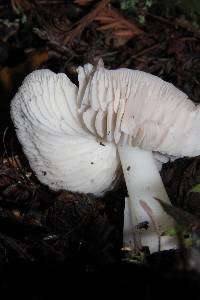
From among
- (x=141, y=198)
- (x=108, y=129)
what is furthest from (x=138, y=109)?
(x=141, y=198)

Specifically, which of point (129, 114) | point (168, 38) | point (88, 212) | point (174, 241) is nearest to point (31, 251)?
point (88, 212)

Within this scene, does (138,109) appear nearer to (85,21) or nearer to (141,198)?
(141,198)

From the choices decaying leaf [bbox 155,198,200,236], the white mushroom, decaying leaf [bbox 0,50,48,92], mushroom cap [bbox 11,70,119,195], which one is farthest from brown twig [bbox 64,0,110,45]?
decaying leaf [bbox 155,198,200,236]

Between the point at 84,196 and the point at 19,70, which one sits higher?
the point at 19,70

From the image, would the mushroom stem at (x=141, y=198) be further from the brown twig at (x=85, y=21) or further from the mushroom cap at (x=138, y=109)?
the brown twig at (x=85, y=21)

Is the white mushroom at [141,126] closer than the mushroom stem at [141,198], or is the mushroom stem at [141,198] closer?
the white mushroom at [141,126]

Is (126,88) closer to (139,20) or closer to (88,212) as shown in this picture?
(88,212)

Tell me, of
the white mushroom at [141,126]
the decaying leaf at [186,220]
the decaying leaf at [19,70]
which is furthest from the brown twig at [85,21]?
the decaying leaf at [186,220]
